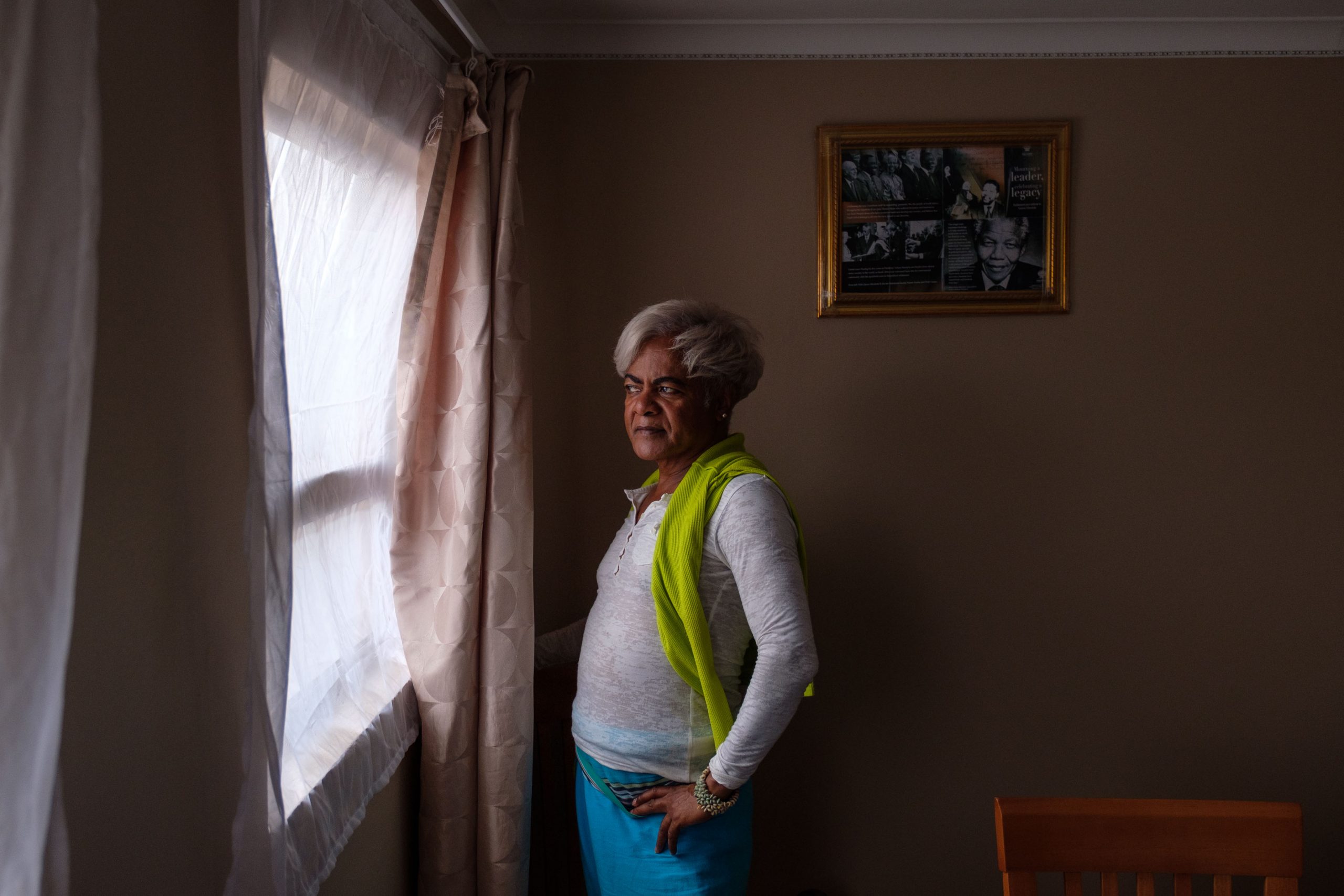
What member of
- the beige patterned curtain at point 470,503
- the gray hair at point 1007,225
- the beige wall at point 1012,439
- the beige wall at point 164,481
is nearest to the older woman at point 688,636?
the beige patterned curtain at point 470,503

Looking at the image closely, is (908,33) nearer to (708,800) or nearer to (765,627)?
(765,627)

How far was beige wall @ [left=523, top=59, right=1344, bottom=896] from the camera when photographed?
83.5 inches

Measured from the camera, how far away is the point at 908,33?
210 centimetres

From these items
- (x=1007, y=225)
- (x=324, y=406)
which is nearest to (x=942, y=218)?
(x=1007, y=225)

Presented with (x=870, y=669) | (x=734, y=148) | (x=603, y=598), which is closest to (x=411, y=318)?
(x=603, y=598)

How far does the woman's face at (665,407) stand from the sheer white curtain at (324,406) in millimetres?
455

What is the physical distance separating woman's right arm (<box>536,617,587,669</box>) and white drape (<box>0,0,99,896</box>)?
4.47 feet

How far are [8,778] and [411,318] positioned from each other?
1.07 metres

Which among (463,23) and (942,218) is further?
(942,218)

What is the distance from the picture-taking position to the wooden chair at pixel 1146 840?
1181mm

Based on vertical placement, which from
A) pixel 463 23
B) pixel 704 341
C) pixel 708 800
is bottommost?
pixel 708 800

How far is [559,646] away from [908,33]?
1709 millimetres

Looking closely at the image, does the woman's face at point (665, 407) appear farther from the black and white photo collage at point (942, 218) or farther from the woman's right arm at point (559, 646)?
the black and white photo collage at point (942, 218)

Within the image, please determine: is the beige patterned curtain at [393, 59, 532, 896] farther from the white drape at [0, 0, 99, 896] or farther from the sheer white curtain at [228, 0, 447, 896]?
the white drape at [0, 0, 99, 896]
